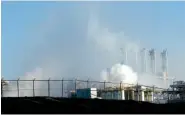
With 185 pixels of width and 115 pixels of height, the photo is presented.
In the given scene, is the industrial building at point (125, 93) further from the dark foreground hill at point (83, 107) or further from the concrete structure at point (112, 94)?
the dark foreground hill at point (83, 107)

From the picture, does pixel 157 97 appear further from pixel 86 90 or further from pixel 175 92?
pixel 86 90

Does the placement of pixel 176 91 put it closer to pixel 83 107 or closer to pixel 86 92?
pixel 86 92

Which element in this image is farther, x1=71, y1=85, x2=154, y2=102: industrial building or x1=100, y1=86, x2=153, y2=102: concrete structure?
x1=100, y1=86, x2=153, y2=102: concrete structure

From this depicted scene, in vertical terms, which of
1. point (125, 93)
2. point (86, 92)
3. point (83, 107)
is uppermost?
point (83, 107)

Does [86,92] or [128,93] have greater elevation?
[86,92]

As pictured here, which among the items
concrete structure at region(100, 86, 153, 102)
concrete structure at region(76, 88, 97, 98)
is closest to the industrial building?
concrete structure at region(100, 86, 153, 102)

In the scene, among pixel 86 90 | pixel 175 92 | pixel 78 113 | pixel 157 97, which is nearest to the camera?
pixel 78 113

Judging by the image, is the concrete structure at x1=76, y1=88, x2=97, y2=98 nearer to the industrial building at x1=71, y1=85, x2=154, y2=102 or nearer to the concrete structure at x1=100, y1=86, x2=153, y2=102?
the industrial building at x1=71, y1=85, x2=154, y2=102

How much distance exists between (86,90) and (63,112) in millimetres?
39965

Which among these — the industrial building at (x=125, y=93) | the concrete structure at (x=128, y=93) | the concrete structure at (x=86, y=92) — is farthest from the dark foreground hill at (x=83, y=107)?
the concrete structure at (x=128, y=93)

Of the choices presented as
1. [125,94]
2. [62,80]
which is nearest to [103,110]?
[62,80]

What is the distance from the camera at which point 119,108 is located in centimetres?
2309

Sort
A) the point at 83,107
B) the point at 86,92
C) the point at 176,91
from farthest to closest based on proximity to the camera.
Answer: the point at 176,91, the point at 86,92, the point at 83,107

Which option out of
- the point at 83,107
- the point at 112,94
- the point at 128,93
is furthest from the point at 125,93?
the point at 83,107
